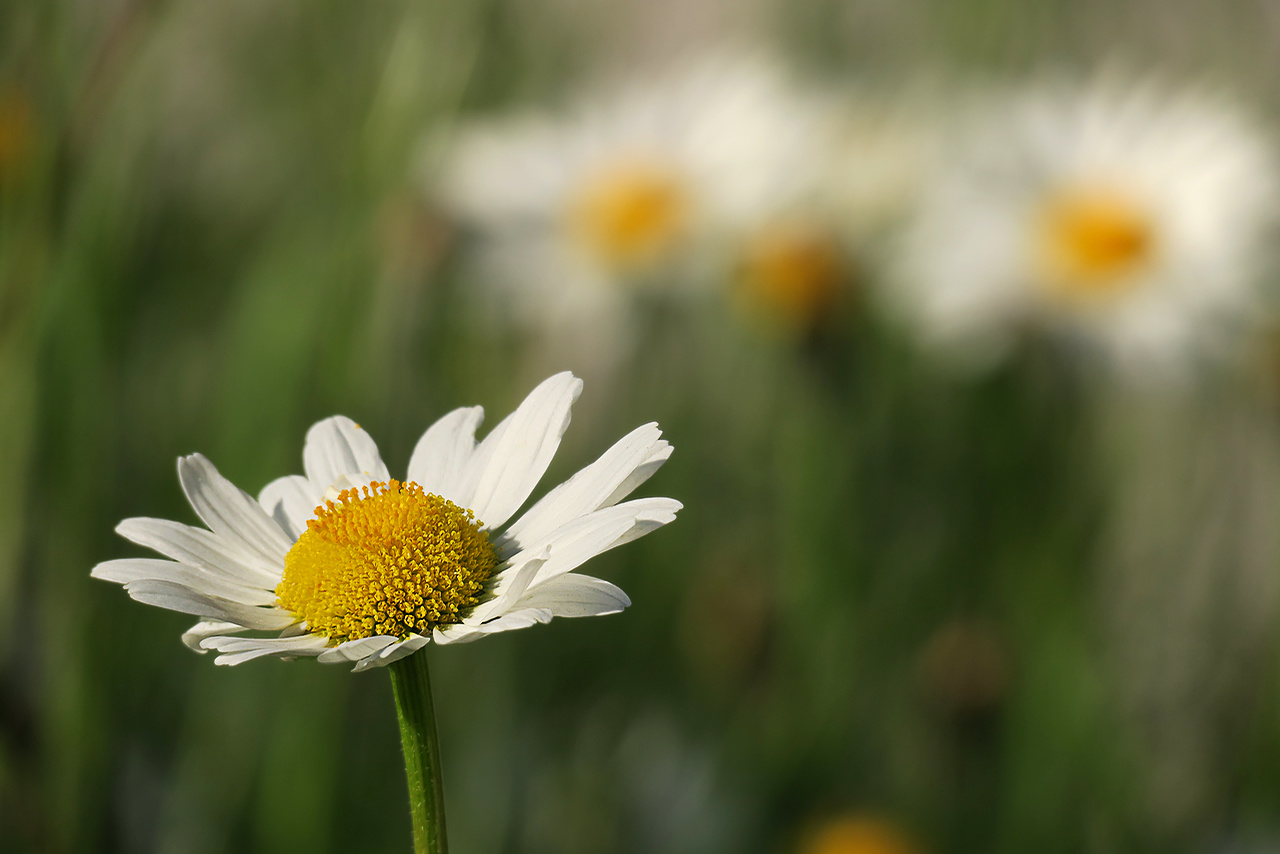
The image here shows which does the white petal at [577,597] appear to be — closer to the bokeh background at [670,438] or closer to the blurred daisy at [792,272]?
the bokeh background at [670,438]

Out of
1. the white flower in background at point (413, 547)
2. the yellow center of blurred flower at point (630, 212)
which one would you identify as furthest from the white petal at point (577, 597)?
the yellow center of blurred flower at point (630, 212)

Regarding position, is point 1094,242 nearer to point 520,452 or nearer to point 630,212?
point 630,212

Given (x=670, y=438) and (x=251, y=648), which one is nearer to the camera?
(x=251, y=648)

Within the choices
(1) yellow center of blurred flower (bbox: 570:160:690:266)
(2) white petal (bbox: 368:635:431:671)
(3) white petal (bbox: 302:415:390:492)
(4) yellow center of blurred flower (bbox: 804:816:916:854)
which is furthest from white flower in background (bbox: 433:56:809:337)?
(2) white petal (bbox: 368:635:431:671)

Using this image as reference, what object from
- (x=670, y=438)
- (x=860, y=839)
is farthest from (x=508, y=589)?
(x=670, y=438)

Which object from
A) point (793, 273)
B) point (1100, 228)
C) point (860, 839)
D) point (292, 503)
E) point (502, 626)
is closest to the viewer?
point (502, 626)

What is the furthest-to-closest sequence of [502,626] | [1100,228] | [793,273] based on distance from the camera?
[1100,228] < [793,273] < [502,626]

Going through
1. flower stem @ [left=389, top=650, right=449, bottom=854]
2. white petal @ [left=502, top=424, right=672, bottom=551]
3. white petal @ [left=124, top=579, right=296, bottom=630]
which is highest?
white petal @ [left=502, top=424, right=672, bottom=551]

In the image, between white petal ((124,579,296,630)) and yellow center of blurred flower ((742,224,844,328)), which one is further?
yellow center of blurred flower ((742,224,844,328))

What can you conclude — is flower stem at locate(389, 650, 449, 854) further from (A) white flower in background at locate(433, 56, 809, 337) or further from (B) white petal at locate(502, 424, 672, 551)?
(A) white flower in background at locate(433, 56, 809, 337)
